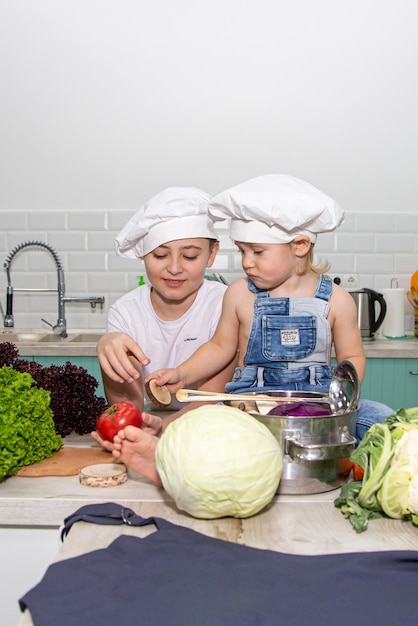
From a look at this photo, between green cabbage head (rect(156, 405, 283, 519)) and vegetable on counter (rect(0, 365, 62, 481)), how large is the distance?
360 mm

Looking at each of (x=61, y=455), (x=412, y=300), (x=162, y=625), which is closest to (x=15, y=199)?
(x=412, y=300)

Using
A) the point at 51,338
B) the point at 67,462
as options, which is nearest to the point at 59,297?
the point at 51,338

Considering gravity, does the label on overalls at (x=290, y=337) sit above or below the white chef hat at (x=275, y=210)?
below

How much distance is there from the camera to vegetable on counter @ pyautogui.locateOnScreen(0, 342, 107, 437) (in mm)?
1759

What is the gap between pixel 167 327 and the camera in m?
2.47

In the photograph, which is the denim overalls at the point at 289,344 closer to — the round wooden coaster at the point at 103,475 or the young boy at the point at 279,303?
the young boy at the point at 279,303

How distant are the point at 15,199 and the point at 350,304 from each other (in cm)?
250

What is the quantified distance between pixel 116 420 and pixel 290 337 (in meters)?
0.66

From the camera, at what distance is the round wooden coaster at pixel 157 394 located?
63.6 inches

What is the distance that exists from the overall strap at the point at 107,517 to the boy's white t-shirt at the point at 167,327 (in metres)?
1.25

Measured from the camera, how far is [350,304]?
201 centimetres

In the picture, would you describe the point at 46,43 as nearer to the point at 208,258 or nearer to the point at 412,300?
the point at 208,258

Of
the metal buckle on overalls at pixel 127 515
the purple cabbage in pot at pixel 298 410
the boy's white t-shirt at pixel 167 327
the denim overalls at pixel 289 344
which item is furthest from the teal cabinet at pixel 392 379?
the metal buckle on overalls at pixel 127 515

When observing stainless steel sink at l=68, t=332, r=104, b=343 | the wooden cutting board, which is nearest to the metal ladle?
the wooden cutting board
